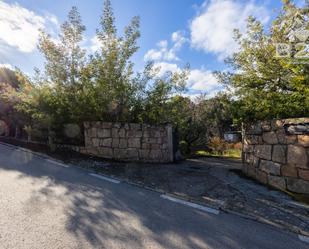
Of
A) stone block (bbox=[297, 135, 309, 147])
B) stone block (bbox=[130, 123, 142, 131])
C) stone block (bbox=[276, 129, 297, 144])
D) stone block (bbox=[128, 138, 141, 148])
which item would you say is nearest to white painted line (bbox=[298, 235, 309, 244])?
stone block (bbox=[297, 135, 309, 147])

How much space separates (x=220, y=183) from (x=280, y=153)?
1.29 m

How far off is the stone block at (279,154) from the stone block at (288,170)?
3.9 inches

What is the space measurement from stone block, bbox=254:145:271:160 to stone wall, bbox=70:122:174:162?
2905mm

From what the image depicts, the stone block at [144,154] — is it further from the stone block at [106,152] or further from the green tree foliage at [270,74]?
the green tree foliage at [270,74]

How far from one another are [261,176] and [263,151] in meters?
0.55

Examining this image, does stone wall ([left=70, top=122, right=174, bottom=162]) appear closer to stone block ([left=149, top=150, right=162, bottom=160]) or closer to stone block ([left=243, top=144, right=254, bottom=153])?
stone block ([left=149, top=150, right=162, bottom=160])

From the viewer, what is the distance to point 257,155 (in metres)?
4.46

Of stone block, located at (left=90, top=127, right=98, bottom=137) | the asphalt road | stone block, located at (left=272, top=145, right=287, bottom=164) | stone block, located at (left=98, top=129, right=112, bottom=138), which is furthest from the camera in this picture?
stone block, located at (left=90, top=127, right=98, bottom=137)

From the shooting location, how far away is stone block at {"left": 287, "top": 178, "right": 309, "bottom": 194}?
11.2 ft

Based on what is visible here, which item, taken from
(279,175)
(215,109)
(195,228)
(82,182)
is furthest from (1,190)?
(215,109)

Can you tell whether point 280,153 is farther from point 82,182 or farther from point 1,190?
point 1,190

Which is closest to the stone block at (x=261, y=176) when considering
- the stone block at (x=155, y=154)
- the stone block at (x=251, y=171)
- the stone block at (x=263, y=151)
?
the stone block at (x=251, y=171)

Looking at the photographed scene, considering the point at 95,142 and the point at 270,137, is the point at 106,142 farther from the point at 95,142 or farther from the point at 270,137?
the point at 270,137

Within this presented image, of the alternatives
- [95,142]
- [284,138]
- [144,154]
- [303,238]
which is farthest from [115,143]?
[303,238]
